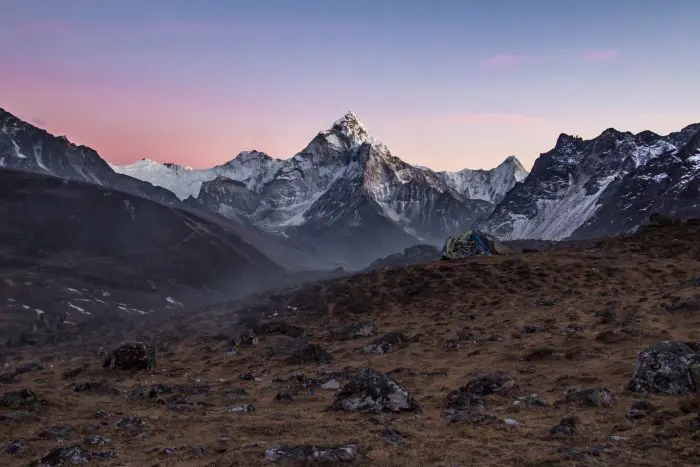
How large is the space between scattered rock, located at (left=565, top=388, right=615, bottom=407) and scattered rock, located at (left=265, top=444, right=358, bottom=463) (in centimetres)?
819

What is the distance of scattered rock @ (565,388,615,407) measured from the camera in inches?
702

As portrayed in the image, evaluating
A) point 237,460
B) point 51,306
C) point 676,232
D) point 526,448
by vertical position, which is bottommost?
point 51,306

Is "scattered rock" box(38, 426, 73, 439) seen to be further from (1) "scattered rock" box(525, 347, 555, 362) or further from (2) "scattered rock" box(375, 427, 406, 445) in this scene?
(1) "scattered rock" box(525, 347, 555, 362)

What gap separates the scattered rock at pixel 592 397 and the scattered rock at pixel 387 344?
47.6 feet

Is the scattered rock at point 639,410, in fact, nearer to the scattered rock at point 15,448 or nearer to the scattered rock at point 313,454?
the scattered rock at point 313,454

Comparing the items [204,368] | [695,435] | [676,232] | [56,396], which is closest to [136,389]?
[56,396]

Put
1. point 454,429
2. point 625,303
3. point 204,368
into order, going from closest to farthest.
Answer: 1. point 454,429
2. point 204,368
3. point 625,303

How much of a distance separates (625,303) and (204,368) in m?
26.7

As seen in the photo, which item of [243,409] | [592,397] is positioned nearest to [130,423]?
[243,409]

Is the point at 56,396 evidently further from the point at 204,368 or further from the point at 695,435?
the point at 695,435

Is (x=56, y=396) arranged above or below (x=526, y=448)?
below

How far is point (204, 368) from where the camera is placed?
33062 mm

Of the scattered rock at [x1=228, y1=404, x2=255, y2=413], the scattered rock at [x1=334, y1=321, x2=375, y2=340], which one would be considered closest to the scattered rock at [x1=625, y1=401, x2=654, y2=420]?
the scattered rock at [x1=228, y1=404, x2=255, y2=413]

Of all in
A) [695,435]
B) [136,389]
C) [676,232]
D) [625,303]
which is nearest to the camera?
[695,435]
